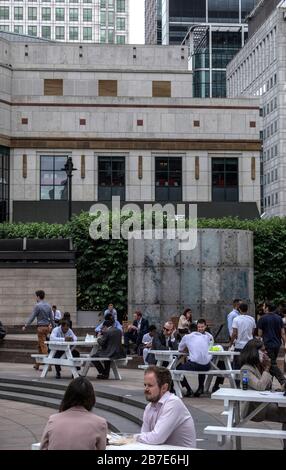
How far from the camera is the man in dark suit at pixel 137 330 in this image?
80.7 ft

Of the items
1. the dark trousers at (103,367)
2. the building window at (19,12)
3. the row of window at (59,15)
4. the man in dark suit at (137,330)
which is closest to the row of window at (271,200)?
the row of window at (59,15)

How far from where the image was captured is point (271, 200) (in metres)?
132

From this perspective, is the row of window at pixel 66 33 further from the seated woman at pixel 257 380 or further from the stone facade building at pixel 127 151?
the seated woman at pixel 257 380

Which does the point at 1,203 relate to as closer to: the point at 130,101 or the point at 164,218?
the point at 130,101

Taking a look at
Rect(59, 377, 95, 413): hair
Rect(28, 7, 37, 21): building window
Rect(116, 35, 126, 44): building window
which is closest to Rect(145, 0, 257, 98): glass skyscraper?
Rect(116, 35, 126, 44): building window

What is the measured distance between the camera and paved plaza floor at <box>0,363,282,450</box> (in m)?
12.0

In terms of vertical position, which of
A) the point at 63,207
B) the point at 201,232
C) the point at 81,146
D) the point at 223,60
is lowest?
the point at 201,232

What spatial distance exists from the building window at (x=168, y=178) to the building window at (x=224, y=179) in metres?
2.02

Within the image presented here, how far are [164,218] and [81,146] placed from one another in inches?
471

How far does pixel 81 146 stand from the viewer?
52.5m

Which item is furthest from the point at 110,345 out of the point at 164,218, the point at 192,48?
the point at 192,48

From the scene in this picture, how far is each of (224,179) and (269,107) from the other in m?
79.8

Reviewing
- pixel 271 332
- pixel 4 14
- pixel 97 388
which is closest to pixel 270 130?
pixel 4 14

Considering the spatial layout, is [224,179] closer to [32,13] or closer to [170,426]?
[170,426]
